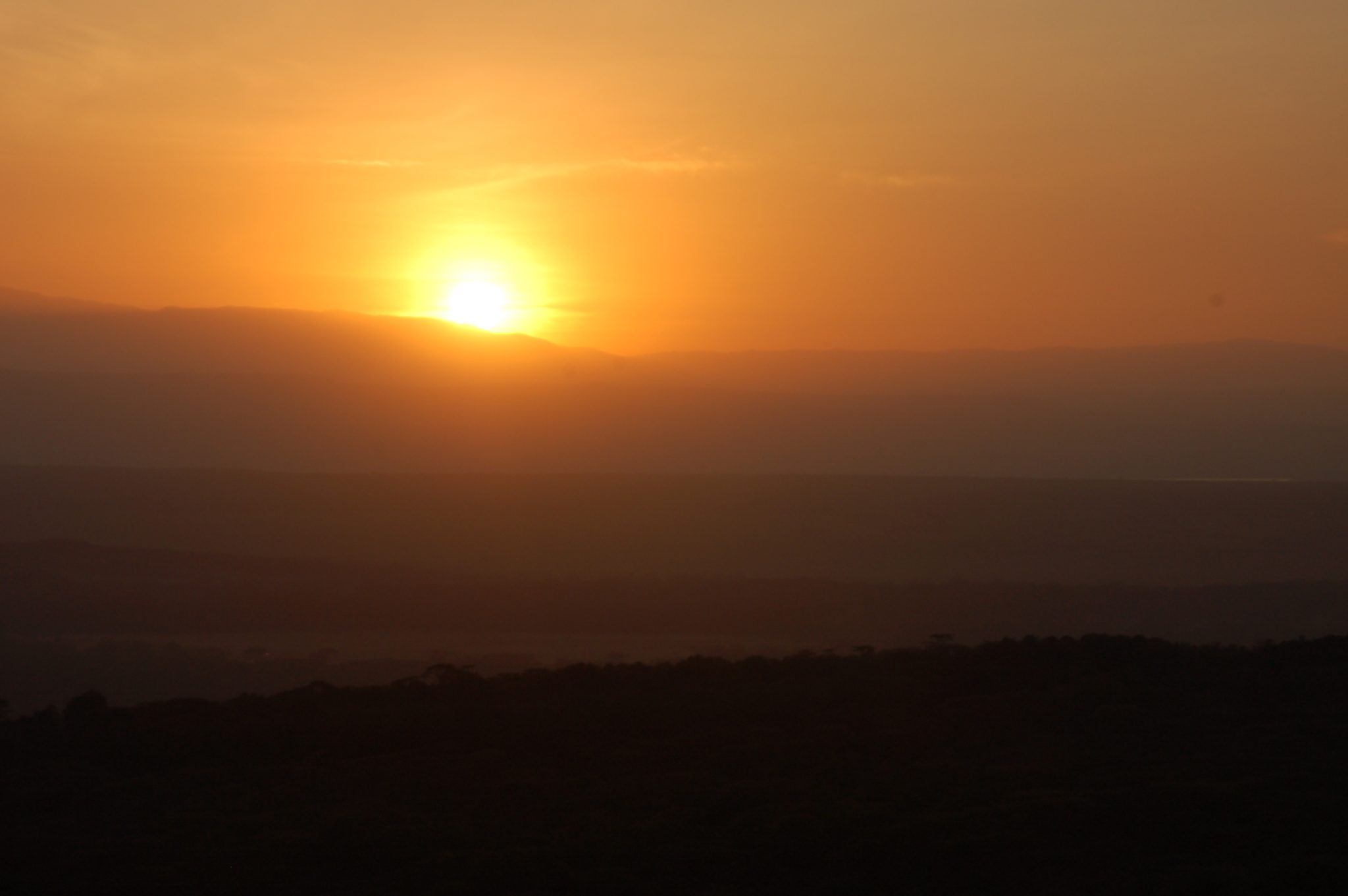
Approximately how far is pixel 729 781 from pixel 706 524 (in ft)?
170

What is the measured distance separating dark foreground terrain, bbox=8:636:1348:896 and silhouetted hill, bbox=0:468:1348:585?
93.4 ft

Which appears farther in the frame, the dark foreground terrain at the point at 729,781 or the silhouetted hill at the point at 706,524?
the silhouetted hill at the point at 706,524

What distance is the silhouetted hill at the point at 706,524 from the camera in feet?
154

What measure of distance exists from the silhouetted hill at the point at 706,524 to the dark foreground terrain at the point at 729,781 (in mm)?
28480

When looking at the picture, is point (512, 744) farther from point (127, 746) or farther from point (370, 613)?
point (370, 613)

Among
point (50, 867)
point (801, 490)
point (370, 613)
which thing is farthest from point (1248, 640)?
point (801, 490)

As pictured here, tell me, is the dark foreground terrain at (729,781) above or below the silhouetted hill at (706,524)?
below

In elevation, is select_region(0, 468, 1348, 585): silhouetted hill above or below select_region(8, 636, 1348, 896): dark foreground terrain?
above

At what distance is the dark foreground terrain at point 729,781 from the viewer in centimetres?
814

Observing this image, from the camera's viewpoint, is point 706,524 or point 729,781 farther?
point 706,524

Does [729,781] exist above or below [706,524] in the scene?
below

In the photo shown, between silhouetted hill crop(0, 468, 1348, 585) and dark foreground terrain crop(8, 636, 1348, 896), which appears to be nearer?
dark foreground terrain crop(8, 636, 1348, 896)

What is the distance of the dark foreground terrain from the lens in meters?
8.14

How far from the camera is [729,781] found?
997 centimetres
